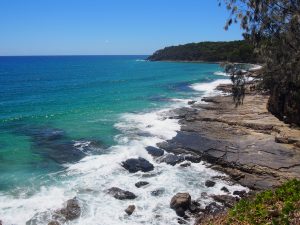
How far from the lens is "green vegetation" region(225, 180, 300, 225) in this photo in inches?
460

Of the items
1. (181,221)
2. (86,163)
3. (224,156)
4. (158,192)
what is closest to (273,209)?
(181,221)

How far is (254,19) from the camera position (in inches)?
816

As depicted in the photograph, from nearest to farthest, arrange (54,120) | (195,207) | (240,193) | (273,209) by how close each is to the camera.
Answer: (273,209) → (195,207) → (240,193) → (54,120)

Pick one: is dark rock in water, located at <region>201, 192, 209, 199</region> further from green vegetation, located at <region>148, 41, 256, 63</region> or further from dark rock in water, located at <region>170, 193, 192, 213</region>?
green vegetation, located at <region>148, 41, 256, 63</region>

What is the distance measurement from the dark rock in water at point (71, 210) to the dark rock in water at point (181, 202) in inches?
181

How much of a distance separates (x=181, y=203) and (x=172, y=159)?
7109 millimetres

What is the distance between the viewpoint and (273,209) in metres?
12.5

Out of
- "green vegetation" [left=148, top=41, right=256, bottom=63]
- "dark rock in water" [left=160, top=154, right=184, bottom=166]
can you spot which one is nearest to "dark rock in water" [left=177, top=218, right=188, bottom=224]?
"dark rock in water" [left=160, top=154, right=184, bottom=166]

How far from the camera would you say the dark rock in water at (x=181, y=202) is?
17953 mm

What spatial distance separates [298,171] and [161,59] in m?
168

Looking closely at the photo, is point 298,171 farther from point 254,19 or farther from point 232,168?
point 254,19

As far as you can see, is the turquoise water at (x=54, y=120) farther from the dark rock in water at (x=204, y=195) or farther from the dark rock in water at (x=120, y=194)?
the dark rock in water at (x=204, y=195)

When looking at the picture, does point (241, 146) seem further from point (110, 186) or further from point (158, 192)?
point (110, 186)

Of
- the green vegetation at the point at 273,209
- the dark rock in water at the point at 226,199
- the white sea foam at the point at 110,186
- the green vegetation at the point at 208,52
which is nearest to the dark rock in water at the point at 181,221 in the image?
the white sea foam at the point at 110,186
